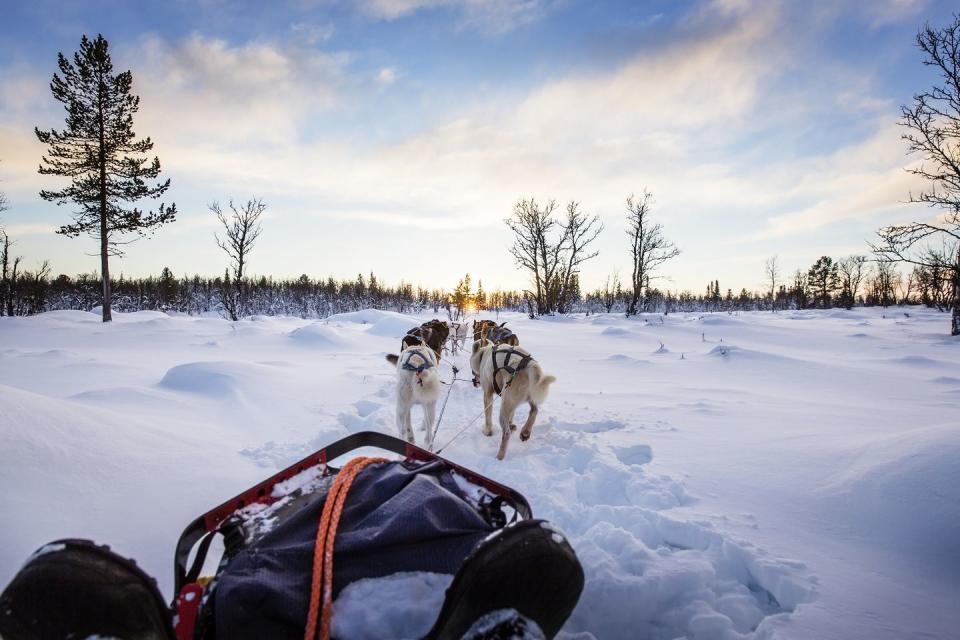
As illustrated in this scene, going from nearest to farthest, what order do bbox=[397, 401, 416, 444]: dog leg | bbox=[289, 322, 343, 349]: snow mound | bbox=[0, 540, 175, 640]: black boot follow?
bbox=[0, 540, 175, 640]: black boot, bbox=[397, 401, 416, 444]: dog leg, bbox=[289, 322, 343, 349]: snow mound

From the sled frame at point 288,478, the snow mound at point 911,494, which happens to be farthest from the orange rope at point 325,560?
the snow mound at point 911,494

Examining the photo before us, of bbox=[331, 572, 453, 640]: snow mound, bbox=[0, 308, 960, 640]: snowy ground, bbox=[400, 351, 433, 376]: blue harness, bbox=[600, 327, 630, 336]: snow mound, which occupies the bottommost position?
bbox=[0, 308, 960, 640]: snowy ground

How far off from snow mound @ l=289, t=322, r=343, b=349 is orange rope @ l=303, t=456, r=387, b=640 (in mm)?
11446

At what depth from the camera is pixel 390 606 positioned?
1.19 m

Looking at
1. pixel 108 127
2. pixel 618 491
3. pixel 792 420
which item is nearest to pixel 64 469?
pixel 618 491

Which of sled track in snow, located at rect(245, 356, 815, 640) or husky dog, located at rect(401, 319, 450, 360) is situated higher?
husky dog, located at rect(401, 319, 450, 360)

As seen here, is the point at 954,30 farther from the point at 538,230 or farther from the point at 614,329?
the point at 538,230

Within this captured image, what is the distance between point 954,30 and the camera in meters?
12.4

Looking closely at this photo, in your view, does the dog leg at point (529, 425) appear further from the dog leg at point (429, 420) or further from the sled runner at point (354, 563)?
the sled runner at point (354, 563)

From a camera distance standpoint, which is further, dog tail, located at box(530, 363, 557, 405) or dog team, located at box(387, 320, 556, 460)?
dog tail, located at box(530, 363, 557, 405)

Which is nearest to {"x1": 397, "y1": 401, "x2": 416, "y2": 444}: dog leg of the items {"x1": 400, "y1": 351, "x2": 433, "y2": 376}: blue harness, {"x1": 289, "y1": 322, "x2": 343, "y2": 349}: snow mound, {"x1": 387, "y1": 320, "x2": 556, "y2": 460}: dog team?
{"x1": 387, "y1": 320, "x2": 556, "y2": 460}: dog team

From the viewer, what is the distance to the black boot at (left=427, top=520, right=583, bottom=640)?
1.02m

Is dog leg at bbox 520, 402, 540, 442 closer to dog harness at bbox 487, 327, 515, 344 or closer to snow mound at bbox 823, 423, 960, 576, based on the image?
dog harness at bbox 487, 327, 515, 344

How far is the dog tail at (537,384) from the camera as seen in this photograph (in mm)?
4637
